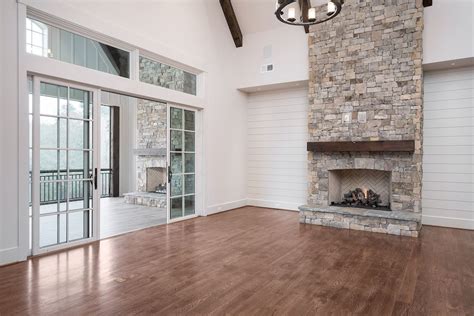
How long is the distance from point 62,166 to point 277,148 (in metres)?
5.05

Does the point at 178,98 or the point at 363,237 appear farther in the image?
the point at 178,98

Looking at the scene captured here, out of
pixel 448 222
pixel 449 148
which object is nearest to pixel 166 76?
pixel 449 148

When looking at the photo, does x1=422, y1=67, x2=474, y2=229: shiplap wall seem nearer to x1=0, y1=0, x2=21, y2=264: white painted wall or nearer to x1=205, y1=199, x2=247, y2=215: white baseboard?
x1=205, y1=199, x2=247, y2=215: white baseboard

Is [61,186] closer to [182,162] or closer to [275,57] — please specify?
[182,162]

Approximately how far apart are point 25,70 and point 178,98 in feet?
9.00

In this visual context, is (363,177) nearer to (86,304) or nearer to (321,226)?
(321,226)

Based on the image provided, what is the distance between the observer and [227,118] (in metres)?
7.52

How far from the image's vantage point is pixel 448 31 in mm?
5453

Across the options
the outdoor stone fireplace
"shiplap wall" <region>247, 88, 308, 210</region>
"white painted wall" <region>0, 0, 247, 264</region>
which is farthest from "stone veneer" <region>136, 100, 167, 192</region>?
"shiplap wall" <region>247, 88, 308, 210</region>

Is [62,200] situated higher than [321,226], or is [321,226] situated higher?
[62,200]

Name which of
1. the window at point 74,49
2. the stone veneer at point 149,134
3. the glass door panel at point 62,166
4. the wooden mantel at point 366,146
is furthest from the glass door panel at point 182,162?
the wooden mantel at point 366,146

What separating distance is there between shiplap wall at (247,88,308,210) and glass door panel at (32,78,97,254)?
14.7ft

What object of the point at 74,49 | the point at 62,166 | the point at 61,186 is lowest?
the point at 61,186

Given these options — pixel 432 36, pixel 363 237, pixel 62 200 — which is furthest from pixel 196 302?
pixel 432 36
